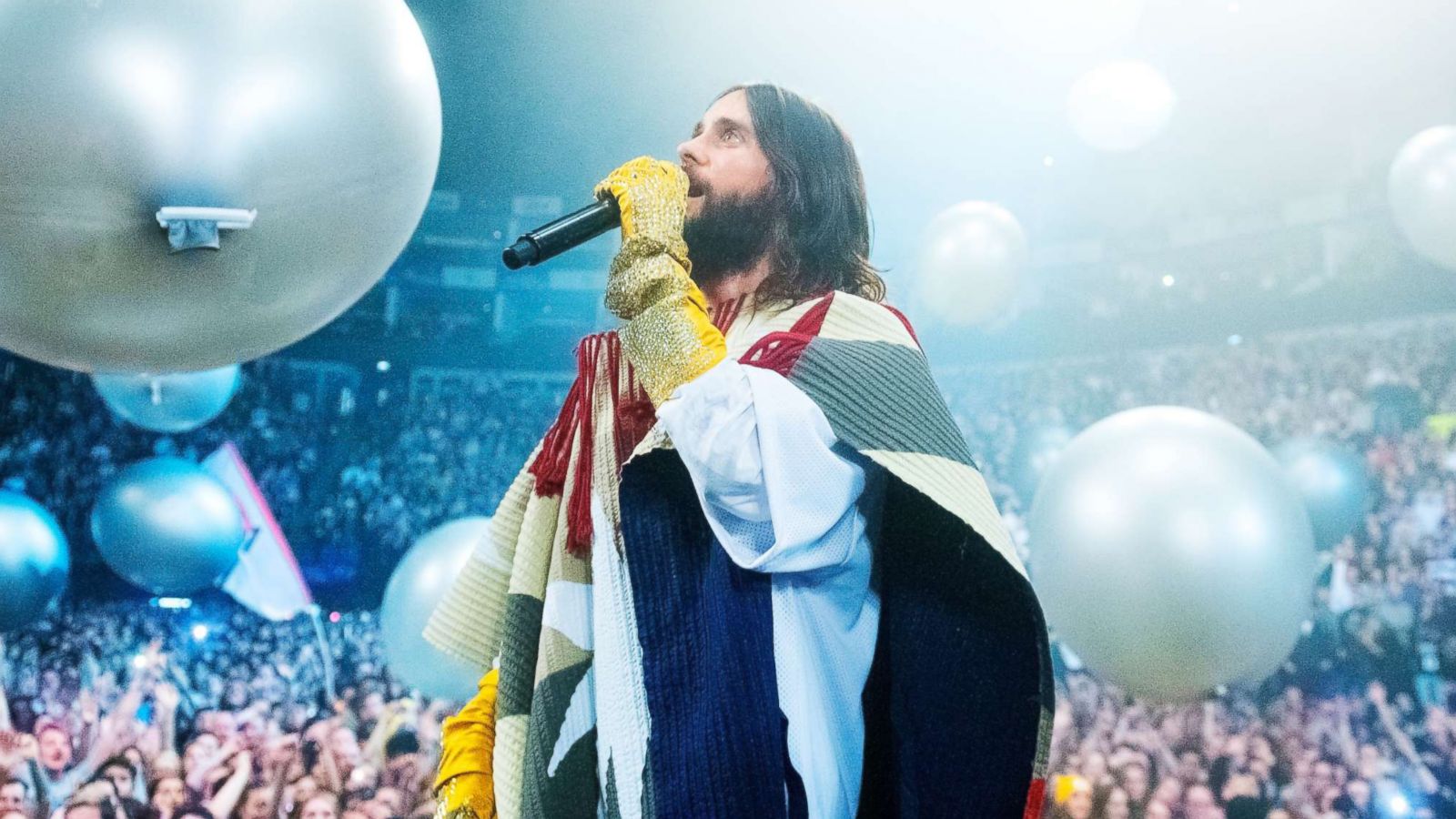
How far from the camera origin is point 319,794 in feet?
11.7

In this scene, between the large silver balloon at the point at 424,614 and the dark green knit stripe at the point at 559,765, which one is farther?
the large silver balloon at the point at 424,614

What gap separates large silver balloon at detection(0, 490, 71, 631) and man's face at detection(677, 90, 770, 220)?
145 inches

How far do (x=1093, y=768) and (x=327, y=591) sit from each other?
604 centimetres

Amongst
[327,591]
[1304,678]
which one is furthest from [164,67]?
[327,591]

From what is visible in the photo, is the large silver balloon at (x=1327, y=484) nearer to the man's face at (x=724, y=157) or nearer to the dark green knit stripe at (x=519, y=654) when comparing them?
the man's face at (x=724, y=157)

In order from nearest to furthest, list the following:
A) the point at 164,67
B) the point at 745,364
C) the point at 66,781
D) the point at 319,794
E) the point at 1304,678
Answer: the point at 745,364
the point at 164,67
the point at 319,794
the point at 66,781
the point at 1304,678

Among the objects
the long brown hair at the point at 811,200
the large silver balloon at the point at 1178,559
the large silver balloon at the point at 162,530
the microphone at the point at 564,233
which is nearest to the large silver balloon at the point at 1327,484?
the large silver balloon at the point at 1178,559

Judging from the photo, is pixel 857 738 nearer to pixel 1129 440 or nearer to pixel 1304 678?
pixel 1129 440

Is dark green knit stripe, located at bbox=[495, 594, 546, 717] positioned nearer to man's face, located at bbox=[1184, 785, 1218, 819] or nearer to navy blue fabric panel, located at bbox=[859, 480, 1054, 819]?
navy blue fabric panel, located at bbox=[859, 480, 1054, 819]

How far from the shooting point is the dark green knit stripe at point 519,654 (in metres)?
1.01

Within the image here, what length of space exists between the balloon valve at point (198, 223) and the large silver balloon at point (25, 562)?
3.25 m

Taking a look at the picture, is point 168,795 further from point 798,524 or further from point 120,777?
→ point 798,524

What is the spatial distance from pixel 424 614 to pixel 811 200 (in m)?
2.66

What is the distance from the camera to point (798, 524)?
825mm
